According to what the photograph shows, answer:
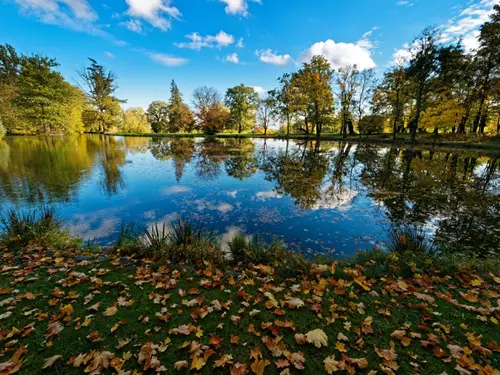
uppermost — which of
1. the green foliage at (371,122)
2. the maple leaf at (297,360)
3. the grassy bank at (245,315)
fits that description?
the green foliage at (371,122)

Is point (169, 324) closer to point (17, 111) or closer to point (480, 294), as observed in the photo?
point (480, 294)

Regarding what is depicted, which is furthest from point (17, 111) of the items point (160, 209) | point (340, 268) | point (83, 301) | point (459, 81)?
point (459, 81)

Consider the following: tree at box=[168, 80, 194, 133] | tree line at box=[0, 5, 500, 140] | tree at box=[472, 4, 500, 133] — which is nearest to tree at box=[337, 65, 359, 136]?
tree line at box=[0, 5, 500, 140]

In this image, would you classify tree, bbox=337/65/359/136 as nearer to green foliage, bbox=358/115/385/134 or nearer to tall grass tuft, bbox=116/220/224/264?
green foliage, bbox=358/115/385/134

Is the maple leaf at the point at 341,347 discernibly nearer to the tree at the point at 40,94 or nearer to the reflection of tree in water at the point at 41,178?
the reflection of tree in water at the point at 41,178

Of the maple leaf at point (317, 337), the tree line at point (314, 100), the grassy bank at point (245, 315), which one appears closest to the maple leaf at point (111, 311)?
the grassy bank at point (245, 315)

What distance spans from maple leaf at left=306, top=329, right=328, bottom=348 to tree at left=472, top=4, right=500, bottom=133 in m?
35.6

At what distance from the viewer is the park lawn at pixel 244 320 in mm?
2238

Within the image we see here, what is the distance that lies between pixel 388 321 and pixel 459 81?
38.3 metres

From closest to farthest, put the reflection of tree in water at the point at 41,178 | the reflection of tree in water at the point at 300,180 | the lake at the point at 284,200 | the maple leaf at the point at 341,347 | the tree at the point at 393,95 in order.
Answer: the maple leaf at the point at 341,347, the lake at the point at 284,200, the reflection of tree in water at the point at 41,178, the reflection of tree in water at the point at 300,180, the tree at the point at 393,95

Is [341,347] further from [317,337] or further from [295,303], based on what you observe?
[295,303]

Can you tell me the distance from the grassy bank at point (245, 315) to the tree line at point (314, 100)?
3252 centimetres

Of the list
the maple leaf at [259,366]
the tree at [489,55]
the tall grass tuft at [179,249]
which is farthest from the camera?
the tree at [489,55]

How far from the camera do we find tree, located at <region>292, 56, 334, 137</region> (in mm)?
39562
